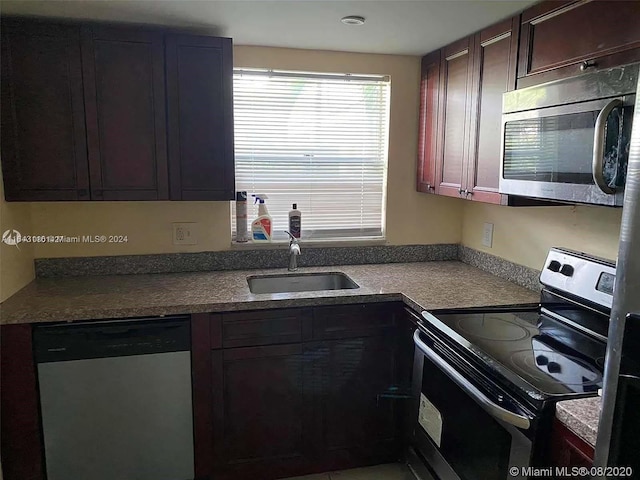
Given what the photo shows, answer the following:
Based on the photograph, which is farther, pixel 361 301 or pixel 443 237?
pixel 443 237

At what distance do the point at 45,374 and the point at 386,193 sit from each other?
1886mm

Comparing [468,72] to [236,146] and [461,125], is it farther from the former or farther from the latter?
[236,146]

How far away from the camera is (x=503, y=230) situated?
2408mm

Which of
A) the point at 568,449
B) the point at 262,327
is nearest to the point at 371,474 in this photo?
the point at 262,327

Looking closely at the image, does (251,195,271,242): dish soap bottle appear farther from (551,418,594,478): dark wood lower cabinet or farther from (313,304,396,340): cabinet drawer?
(551,418,594,478): dark wood lower cabinet

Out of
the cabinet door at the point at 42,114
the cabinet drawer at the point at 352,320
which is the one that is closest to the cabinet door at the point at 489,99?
the cabinet drawer at the point at 352,320

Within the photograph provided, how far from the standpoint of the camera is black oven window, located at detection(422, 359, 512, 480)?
139 cm

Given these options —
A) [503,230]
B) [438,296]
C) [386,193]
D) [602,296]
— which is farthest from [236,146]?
[602,296]

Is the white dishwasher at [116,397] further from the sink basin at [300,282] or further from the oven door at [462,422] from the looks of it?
the oven door at [462,422]

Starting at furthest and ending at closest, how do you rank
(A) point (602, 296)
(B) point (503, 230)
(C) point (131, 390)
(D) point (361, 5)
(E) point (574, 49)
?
(B) point (503, 230), (C) point (131, 390), (D) point (361, 5), (A) point (602, 296), (E) point (574, 49)

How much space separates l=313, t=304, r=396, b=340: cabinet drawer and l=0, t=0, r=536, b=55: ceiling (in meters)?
1.23

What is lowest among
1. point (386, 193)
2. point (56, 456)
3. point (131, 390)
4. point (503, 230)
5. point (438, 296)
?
point (56, 456)

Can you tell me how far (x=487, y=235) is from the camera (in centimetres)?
254

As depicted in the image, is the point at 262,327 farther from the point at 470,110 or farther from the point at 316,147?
the point at 470,110
